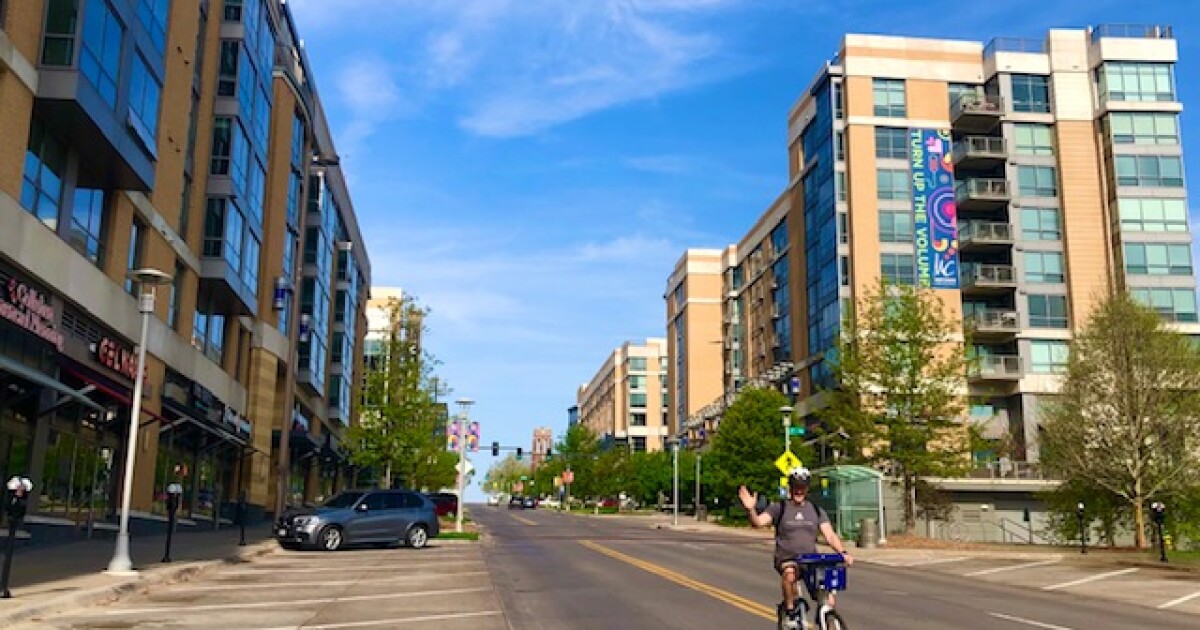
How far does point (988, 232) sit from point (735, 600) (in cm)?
5104

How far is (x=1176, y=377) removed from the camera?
3662 centimetres

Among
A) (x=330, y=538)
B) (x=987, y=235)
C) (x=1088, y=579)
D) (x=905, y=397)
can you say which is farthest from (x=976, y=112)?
(x=330, y=538)

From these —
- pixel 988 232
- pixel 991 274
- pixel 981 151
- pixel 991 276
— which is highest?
pixel 981 151

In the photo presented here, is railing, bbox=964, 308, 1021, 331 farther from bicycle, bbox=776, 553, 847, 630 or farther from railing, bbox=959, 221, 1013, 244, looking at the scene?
bicycle, bbox=776, 553, 847, 630

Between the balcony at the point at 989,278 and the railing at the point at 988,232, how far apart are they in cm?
159

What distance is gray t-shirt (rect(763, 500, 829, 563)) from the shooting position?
947 cm

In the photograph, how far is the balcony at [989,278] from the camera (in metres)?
60.1

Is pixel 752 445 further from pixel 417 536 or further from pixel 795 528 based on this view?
pixel 795 528

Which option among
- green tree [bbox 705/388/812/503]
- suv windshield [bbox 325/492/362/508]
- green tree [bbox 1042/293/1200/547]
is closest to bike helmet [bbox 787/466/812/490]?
suv windshield [bbox 325/492/362/508]

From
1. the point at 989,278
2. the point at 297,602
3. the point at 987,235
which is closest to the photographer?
the point at 297,602

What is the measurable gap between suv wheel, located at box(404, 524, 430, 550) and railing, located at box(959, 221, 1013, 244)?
1671 inches

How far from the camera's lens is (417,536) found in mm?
29672

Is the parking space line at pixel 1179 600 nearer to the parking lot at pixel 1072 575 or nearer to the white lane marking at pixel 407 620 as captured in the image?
the parking lot at pixel 1072 575

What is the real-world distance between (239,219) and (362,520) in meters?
15.9
